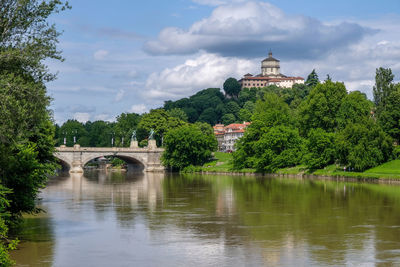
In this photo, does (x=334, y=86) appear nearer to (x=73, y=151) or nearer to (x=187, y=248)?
(x=73, y=151)

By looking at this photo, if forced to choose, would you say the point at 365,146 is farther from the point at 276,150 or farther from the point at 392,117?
the point at 276,150

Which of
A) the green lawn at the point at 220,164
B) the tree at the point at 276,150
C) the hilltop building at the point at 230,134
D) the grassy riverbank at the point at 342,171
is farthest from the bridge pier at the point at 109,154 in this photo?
the hilltop building at the point at 230,134

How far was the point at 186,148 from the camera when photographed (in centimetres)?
11081

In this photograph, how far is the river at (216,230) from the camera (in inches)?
1061

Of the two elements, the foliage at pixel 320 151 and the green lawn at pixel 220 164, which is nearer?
the foliage at pixel 320 151

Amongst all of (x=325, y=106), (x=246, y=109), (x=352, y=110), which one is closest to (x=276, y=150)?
(x=325, y=106)

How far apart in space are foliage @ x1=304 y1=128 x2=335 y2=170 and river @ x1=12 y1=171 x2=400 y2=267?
27.7 m

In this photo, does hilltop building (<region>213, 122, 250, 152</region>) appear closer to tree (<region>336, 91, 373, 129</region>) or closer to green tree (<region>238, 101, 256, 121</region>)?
green tree (<region>238, 101, 256, 121</region>)

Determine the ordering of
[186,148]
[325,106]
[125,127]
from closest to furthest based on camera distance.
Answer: [325,106] → [186,148] → [125,127]

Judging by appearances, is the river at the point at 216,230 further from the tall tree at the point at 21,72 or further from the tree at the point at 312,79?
the tree at the point at 312,79

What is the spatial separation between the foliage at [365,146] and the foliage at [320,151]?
11.4 ft

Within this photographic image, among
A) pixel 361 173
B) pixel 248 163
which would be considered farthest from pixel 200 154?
pixel 361 173

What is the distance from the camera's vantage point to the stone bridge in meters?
112

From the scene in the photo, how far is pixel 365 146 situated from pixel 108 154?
5112cm
